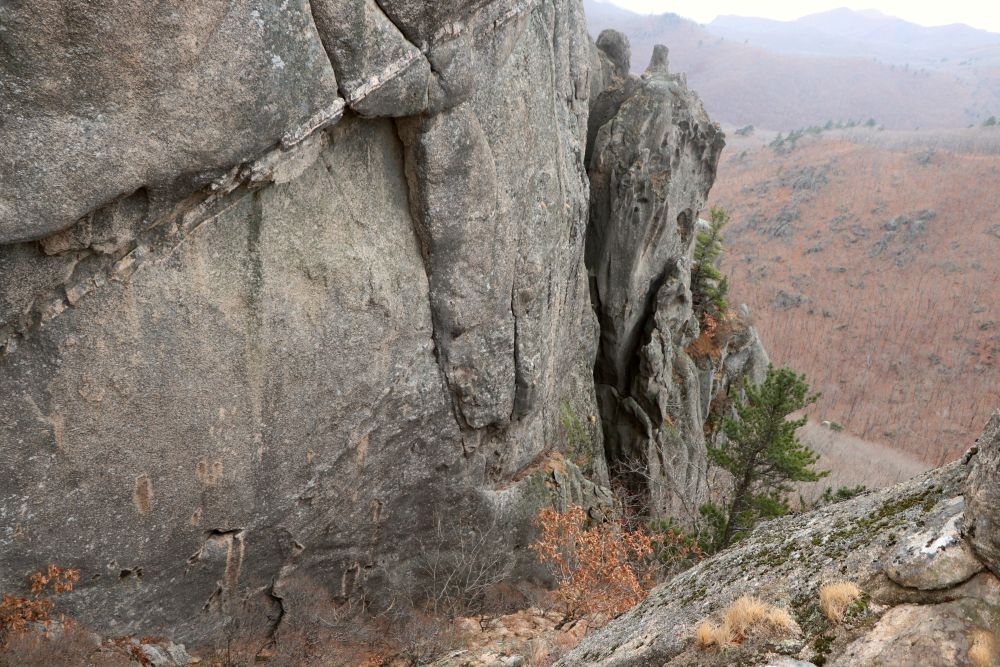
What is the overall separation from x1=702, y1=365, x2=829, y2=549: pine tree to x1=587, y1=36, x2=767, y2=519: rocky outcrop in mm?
2564

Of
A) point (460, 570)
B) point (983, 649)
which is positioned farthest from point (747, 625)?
point (460, 570)

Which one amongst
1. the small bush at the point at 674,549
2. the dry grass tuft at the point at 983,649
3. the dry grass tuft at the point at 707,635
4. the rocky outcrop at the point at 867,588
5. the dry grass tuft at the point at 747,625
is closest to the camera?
the dry grass tuft at the point at 983,649

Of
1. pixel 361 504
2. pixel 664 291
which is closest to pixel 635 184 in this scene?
pixel 664 291

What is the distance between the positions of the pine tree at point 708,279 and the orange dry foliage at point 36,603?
23.6 m

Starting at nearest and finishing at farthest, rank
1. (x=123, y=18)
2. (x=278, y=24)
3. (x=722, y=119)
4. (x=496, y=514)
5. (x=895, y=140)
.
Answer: (x=123, y=18)
(x=278, y=24)
(x=496, y=514)
(x=895, y=140)
(x=722, y=119)

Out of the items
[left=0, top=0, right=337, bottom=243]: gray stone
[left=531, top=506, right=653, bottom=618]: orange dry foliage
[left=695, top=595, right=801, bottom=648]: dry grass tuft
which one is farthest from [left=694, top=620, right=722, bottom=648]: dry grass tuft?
[left=531, top=506, right=653, bottom=618]: orange dry foliage

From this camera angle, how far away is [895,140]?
117125 millimetres

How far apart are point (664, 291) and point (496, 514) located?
37.3 ft

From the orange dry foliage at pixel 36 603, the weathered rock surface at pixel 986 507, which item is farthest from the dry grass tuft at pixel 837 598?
the orange dry foliage at pixel 36 603

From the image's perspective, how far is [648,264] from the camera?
78.2 ft

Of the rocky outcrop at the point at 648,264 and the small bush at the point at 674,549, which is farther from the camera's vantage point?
the rocky outcrop at the point at 648,264

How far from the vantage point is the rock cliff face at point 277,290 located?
29.2 ft

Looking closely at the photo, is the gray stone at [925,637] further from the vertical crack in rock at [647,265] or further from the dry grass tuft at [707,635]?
the vertical crack in rock at [647,265]

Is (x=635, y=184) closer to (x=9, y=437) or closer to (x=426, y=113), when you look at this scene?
(x=426, y=113)
